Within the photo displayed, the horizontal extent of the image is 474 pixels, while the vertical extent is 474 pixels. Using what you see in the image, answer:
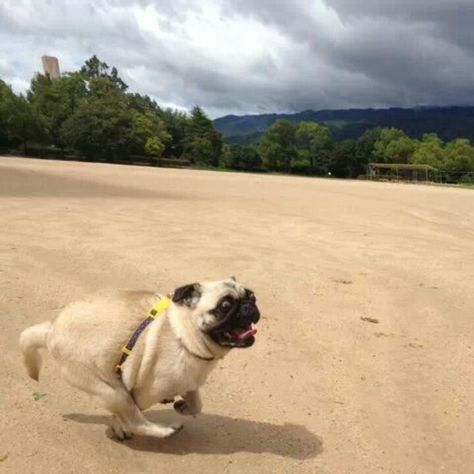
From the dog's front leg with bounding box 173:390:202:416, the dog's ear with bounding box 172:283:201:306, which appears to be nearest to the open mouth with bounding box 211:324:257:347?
the dog's ear with bounding box 172:283:201:306

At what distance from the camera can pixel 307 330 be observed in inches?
353

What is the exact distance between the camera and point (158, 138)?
359 ft

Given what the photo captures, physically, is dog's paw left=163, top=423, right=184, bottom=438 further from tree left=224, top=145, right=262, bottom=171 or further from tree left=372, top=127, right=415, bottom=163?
tree left=372, top=127, right=415, bottom=163

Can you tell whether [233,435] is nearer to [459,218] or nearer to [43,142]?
[459,218]

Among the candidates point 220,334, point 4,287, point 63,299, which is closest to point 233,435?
point 220,334

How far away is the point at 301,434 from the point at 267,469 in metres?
0.78

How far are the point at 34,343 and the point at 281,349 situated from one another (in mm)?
3557

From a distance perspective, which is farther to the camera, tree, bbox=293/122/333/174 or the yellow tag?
tree, bbox=293/122/333/174

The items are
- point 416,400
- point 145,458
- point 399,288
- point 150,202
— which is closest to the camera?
point 145,458

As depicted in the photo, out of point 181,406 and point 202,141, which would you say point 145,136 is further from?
point 181,406

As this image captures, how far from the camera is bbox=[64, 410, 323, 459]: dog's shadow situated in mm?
5715

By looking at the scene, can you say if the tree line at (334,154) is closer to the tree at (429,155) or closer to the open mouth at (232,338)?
the tree at (429,155)

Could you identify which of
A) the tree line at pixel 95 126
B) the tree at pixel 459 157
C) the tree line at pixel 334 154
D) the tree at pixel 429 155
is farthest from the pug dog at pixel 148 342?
the tree at pixel 429 155

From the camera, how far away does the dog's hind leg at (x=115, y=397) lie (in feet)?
17.0
